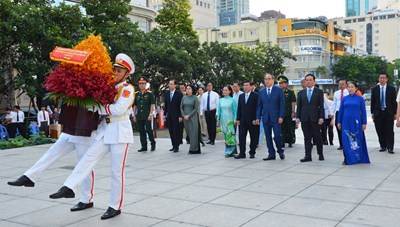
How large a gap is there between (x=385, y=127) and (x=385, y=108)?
445 mm

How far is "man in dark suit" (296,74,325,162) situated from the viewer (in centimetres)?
966

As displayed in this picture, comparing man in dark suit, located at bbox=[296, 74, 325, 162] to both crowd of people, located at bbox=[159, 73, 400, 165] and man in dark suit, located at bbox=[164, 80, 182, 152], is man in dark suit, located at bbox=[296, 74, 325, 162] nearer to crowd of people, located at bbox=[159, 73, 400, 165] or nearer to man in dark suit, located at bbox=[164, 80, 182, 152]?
crowd of people, located at bbox=[159, 73, 400, 165]

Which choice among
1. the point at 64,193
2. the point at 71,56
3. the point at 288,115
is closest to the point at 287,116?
the point at 288,115

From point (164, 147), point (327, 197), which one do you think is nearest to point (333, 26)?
point (164, 147)

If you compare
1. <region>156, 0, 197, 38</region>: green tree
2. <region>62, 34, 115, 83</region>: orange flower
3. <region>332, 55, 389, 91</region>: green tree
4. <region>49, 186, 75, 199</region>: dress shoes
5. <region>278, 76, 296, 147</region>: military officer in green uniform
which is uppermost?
<region>156, 0, 197, 38</region>: green tree

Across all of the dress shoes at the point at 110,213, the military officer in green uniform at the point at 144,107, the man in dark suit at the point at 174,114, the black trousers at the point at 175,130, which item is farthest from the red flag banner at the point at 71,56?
the black trousers at the point at 175,130

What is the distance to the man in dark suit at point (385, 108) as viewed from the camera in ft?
35.4

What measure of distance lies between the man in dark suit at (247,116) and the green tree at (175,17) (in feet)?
110

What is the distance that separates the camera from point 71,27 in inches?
834

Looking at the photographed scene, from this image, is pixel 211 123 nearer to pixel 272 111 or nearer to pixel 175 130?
pixel 175 130

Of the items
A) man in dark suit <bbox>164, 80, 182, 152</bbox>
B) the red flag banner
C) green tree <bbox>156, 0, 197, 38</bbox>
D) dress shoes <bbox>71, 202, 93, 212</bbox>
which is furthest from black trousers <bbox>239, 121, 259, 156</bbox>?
green tree <bbox>156, 0, 197, 38</bbox>

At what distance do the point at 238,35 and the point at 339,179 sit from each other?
87813 mm

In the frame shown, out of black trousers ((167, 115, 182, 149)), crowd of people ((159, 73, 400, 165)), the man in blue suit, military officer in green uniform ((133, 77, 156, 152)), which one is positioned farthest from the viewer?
black trousers ((167, 115, 182, 149))

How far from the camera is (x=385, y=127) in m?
10.8
